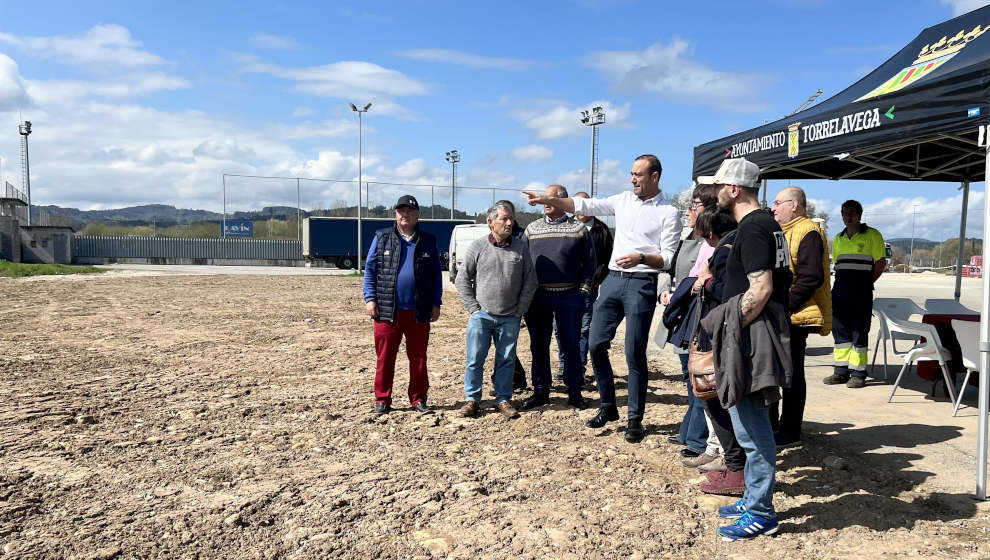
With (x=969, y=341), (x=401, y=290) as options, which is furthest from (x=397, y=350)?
(x=969, y=341)

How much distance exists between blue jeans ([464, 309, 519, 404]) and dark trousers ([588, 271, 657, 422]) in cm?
83

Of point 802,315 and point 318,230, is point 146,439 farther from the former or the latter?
point 318,230

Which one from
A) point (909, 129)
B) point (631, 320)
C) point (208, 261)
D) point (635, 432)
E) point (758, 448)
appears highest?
point (909, 129)

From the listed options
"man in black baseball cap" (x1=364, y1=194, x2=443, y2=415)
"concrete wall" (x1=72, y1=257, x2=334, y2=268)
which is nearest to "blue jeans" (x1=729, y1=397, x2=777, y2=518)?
"man in black baseball cap" (x1=364, y1=194, x2=443, y2=415)

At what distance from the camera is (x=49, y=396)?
570 cm

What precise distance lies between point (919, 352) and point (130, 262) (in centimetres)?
4455

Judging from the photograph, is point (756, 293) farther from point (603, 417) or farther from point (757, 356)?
point (603, 417)

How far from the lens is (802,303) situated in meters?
4.32

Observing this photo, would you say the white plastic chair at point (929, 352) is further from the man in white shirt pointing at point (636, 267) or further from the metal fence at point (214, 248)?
the metal fence at point (214, 248)

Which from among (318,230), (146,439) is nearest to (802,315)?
(146,439)

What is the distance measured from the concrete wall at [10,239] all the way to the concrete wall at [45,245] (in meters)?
0.25

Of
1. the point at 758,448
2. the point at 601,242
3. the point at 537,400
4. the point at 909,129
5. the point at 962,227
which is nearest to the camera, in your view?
the point at 758,448

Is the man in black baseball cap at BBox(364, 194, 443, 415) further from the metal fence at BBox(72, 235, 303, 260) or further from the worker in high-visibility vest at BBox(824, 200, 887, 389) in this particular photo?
the metal fence at BBox(72, 235, 303, 260)

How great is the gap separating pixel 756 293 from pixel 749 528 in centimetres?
111
